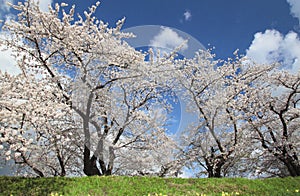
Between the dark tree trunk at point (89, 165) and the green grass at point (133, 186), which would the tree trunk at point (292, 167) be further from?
the dark tree trunk at point (89, 165)

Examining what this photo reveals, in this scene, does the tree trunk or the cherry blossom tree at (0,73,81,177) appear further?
the tree trunk

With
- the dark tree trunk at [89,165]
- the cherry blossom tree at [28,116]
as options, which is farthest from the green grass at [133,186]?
the dark tree trunk at [89,165]

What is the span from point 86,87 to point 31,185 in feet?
15.0

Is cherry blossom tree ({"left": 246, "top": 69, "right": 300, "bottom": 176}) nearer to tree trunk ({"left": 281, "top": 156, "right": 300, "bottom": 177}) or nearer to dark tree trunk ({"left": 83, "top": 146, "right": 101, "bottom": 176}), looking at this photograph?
tree trunk ({"left": 281, "top": 156, "right": 300, "bottom": 177})

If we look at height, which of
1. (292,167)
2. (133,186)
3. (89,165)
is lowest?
(133,186)

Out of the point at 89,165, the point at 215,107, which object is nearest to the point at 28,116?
the point at 89,165

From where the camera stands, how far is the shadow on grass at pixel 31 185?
7.86 metres

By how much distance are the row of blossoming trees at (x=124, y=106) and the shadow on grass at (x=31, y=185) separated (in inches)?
35.5

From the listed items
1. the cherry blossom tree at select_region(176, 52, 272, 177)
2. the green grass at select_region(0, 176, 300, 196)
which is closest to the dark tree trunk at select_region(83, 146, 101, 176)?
the green grass at select_region(0, 176, 300, 196)

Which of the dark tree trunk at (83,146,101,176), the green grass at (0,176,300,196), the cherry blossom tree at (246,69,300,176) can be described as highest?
the cherry blossom tree at (246,69,300,176)

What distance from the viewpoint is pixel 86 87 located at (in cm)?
1169

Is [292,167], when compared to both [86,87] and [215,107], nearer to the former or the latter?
[215,107]

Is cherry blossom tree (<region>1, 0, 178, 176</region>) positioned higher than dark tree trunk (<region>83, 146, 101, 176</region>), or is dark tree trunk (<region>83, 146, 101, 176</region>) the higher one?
cherry blossom tree (<region>1, 0, 178, 176</region>)

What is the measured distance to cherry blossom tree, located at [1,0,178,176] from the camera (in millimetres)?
10586
